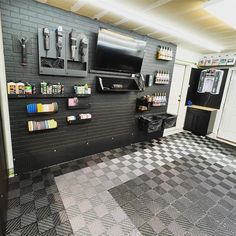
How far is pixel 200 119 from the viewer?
479 cm

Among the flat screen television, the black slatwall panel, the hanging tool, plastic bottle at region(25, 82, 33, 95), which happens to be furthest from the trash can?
plastic bottle at region(25, 82, 33, 95)

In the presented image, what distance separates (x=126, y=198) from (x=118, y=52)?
2.44 meters

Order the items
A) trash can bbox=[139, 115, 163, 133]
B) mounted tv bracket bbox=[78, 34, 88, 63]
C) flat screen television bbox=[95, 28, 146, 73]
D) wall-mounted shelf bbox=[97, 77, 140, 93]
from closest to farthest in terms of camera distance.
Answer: mounted tv bracket bbox=[78, 34, 88, 63] < flat screen television bbox=[95, 28, 146, 73] < wall-mounted shelf bbox=[97, 77, 140, 93] < trash can bbox=[139, 115, 163, 133]

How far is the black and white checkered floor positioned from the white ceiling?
99.3 inches

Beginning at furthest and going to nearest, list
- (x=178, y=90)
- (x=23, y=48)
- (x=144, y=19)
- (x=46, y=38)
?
(x=178, y=90)
(x=144, y=19)
(x=46, y=38)
(x=23, y=48)

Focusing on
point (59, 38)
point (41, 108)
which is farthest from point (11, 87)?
point (59, 38)

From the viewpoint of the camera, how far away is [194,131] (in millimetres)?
5004

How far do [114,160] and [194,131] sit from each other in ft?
10.8

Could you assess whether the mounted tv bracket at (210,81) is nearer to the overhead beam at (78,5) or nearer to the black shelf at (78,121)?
the black shelf at (78,121)

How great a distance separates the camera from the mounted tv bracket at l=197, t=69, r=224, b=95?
14.8ft

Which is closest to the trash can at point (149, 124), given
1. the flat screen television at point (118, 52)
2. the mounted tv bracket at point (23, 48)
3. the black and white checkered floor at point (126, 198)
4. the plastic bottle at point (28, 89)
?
the black and white checkered floor at point (126, 198)

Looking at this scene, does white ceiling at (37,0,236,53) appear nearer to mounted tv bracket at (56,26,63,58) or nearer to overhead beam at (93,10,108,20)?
overhead beam at (93,10,108,20)

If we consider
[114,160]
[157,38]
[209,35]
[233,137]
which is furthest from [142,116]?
[233,137]

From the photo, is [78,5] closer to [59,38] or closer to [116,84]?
[59,38]
